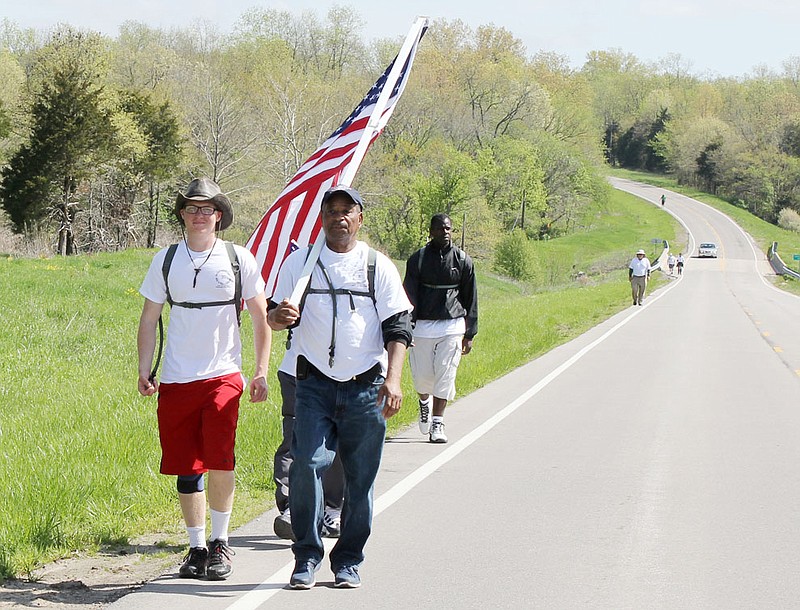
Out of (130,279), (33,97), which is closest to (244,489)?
(130,279)

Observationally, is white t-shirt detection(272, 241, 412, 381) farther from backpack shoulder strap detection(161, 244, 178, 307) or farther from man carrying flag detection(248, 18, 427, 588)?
backpack shoulder strap detection(161, 244, 178, 307)

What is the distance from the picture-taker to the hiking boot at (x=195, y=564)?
19.4ft

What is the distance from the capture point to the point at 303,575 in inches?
223

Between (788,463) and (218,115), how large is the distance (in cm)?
5800

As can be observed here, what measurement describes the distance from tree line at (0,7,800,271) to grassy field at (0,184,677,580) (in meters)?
18.0

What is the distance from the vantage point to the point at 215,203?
19.7ft

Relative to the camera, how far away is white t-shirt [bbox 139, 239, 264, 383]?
231 inches

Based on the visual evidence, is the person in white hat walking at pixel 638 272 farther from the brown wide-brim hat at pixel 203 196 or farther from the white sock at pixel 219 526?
the white sock at pixel 219 526

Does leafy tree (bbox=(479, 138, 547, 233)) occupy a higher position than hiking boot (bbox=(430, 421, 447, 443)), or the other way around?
leafy tree (bbox=(479, 138, 547, 233))

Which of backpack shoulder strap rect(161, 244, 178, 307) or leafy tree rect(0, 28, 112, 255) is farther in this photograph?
leafy tree rect(0, 28, 112, 255)

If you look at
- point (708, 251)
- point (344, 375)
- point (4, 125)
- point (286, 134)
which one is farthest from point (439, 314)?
point (708, 251)

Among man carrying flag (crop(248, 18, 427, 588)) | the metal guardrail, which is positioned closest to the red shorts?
man carrying flag (crop(248, 18, 427, 588))

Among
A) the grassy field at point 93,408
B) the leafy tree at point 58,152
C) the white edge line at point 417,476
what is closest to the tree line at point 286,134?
the leafy tree at point 58,152

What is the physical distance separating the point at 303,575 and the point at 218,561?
1.76ft
